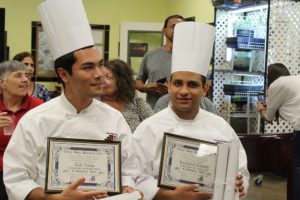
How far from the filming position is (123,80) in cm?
315

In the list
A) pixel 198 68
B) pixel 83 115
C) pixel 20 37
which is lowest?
pixel 83 115

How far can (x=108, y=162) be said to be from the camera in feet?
6.06

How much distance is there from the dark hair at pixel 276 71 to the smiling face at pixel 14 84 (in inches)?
97.2

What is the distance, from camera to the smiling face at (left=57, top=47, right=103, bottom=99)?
188 centimetres

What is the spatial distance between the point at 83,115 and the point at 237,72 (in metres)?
3.61

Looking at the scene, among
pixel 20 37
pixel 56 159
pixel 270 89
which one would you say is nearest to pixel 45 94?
pixel 270 89

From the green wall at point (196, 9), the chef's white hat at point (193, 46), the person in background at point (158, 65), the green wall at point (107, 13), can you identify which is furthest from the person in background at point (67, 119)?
the green wall at point (107, 13)

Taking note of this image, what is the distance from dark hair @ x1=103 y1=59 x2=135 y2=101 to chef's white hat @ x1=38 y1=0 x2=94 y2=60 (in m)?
1.10

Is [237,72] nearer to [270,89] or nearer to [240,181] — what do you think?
[270,89]

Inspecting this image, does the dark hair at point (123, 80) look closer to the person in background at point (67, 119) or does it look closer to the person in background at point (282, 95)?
the person in background at point (67, 119)

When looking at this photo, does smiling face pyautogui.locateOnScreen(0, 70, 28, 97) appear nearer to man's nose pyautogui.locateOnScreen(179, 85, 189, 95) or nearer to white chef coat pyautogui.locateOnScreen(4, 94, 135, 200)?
white chef coat pyautogui.locateOnScreen(4, 94, 135, 200)

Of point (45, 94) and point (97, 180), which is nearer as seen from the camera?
point (97, 180)

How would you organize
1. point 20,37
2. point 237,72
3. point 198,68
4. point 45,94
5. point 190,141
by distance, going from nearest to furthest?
point 190,141 → point 198,68 → point 45,94 → point 237,72 → point 20,37

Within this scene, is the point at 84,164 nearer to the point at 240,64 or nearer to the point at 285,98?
the point at 285,98
